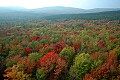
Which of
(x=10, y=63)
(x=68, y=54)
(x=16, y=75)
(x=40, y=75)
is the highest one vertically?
(x=68, y=54)

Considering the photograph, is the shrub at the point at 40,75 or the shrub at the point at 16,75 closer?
the shrub at the point at 16,75

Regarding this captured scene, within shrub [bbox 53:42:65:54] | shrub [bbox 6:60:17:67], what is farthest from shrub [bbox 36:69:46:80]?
shrub [bbox 53:42:65:54]

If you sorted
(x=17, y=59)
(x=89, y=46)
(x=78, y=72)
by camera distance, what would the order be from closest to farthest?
(x=78, y=72), (x=17, y=59), (x=89, y=46)

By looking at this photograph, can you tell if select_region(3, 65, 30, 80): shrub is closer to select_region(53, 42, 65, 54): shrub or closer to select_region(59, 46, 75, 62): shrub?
select_region(59, 46, 75, 62): shrub

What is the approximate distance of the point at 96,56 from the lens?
64.8 metres

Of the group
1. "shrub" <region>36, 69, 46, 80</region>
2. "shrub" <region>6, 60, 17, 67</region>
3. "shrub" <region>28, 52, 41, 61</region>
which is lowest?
"shrub" <region>36, 69, 46, 80</region>

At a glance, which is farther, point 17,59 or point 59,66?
point 17,59

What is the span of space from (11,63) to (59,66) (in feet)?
55.4

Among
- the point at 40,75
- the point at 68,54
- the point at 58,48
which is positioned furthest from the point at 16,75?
the point at 58,48

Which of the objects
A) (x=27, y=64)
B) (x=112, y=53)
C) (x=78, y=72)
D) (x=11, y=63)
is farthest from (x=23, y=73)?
(x=112, y=53)

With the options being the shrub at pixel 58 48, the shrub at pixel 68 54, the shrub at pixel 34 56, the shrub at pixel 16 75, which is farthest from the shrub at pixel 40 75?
the shrub at pixel 58 48

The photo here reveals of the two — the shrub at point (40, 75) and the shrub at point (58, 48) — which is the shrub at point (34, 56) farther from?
the shrub at point (58, 48)

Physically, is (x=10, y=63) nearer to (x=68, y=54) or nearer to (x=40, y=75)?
Result: (x=40, y=75)

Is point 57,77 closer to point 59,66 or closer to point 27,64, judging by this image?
point 59,66
